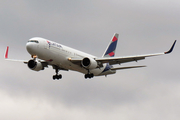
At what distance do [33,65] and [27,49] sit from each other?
525 centimetres

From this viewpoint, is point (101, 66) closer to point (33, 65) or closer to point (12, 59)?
point (33, 65)

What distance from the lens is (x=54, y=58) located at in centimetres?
5200

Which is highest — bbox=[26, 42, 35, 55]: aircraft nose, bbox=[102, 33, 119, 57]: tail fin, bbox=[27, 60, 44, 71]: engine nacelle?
bbox=[102, 33, 119, 57]: tail fin

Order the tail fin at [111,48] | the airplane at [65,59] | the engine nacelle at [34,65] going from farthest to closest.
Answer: the tail fin at [111,48], the engine nacelle at [34,65], the airplane at [65,59]

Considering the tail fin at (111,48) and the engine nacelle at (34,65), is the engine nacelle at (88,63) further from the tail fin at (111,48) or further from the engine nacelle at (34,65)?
the tail fin at (111,48)

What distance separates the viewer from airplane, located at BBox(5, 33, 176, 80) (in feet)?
166

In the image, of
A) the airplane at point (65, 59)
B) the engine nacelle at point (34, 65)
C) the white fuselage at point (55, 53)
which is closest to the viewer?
the white fuselage at point (55, 53)

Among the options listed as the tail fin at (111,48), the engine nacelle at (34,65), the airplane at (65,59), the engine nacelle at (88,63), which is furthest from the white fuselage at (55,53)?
the tail fin at (111,48)

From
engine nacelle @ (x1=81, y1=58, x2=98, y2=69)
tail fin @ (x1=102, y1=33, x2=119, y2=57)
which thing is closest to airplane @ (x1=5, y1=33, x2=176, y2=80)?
engine nacelle @ (x1=81, y1=58, x2=98, y2=69)

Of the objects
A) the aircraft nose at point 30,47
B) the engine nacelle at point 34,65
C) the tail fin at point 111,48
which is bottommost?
the engine nacelle at point 34,65

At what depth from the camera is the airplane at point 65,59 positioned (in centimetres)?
5053

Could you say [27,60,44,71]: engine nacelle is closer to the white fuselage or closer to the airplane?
the airplane

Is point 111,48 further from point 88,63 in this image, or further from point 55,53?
point 55,53

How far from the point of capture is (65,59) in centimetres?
5350
